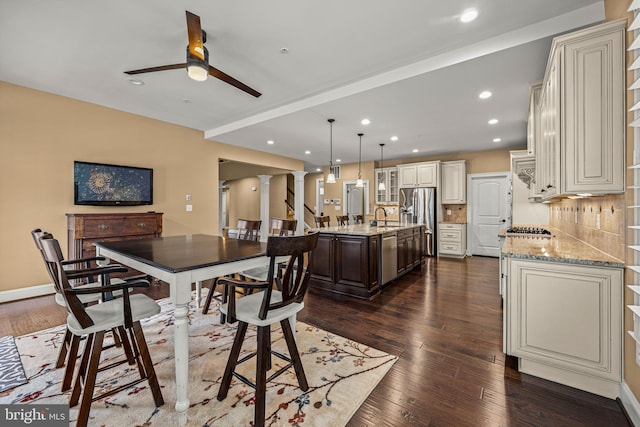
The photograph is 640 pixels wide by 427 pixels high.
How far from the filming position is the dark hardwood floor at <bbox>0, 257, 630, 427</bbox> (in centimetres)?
154

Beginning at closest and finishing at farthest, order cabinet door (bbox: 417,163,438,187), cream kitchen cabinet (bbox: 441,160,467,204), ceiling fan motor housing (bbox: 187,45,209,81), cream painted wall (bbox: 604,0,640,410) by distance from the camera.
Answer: cream painted wall (bbox: 604,0,640,410) → ceiling fan motor housing (bbox: 187,45,209,81) → cream kitchen cabinet (bbox: 441,160,467,204) → cabinet door (bbox: 417,163,438,187)

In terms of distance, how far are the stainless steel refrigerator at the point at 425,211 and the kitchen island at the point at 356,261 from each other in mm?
2797

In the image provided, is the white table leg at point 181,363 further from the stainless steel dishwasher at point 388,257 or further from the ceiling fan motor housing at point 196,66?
the stainless steel dishwasher at point 388,257

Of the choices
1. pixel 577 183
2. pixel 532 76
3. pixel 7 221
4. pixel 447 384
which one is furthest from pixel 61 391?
pixel 532 76

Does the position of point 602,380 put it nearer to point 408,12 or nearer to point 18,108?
point 408,12

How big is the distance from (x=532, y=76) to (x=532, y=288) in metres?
2.36

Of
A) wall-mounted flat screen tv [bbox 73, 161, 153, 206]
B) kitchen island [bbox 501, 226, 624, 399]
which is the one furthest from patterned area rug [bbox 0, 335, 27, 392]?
kitchen island [bbox 501, 226, 624, 399]

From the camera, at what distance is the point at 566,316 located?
1772mm

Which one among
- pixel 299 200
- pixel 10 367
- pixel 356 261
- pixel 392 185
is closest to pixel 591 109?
pixel 356 261

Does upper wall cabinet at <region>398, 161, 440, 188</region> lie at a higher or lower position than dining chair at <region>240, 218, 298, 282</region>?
higher

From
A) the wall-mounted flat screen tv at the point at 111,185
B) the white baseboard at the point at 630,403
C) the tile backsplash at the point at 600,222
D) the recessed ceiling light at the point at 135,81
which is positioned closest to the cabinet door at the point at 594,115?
the tile backsplash at the point at 600,222

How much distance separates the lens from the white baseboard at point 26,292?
11.0ft

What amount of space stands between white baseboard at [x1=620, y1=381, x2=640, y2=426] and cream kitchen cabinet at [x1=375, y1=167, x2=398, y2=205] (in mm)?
6326

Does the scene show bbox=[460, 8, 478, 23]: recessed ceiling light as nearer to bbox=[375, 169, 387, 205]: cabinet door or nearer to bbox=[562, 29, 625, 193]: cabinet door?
bbox=[562, 29, 625, 193]: cabinet door
